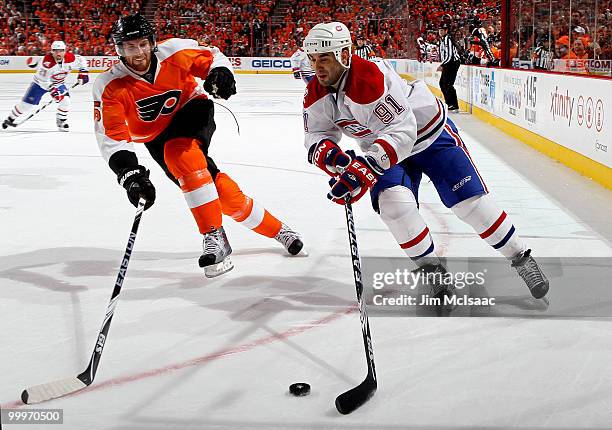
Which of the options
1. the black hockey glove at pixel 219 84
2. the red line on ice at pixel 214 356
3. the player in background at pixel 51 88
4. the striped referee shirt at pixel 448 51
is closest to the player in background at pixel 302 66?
the striped referee shirt at pixel 448 51

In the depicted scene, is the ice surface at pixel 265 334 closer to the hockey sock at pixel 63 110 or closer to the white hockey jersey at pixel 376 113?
the white hockey jersey at pixel 376 113

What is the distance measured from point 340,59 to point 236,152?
480 centimetres

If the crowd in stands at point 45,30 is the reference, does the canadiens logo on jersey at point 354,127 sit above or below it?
below

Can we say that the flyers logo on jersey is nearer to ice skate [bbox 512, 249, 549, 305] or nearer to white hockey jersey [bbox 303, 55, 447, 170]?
white hockey jersey [bbox 303, 55, 447, 170]

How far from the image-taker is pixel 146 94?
10.8ft

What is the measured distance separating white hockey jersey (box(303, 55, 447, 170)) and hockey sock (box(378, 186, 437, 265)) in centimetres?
17

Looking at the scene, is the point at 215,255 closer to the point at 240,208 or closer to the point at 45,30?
the point at 240,208

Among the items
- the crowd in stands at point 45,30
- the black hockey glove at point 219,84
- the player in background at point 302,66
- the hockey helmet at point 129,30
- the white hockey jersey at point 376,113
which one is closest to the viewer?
the white hockey jersey at point 376,113

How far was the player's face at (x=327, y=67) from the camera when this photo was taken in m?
2.68

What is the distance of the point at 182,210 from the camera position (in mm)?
4848

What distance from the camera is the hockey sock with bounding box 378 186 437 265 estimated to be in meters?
2.79

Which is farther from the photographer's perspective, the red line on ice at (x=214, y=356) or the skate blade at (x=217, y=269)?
the skate blade at (x=217, y=269)

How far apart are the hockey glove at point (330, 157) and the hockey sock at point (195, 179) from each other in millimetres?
665

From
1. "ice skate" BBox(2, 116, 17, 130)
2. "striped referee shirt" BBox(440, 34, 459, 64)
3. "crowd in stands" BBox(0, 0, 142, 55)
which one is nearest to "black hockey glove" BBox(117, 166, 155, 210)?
"ice skate" BBox(2, 116, 17, 130)
